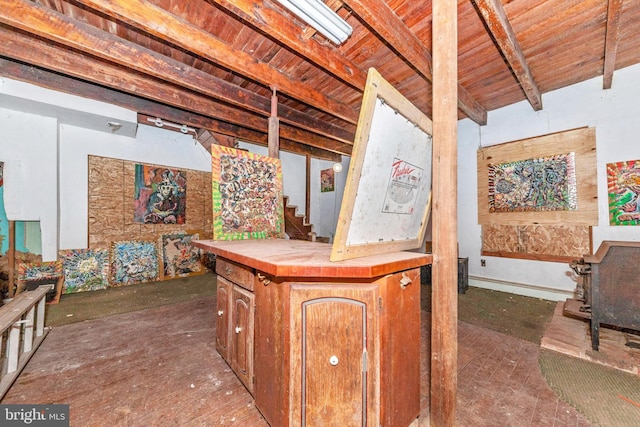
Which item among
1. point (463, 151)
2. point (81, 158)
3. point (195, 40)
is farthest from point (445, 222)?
point (81, 158)

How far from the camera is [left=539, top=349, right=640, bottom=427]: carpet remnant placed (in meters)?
1.47

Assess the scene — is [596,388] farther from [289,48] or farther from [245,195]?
[289,48]

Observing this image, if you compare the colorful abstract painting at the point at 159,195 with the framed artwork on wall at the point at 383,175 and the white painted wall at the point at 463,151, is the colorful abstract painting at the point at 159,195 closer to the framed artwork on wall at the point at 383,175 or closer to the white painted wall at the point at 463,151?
the white painted wall at the point at 463,151

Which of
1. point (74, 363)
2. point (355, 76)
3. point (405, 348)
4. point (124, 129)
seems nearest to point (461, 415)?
point (405, 348)

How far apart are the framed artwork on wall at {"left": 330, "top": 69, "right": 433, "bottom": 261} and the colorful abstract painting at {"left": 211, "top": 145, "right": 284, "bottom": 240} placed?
1409 mm

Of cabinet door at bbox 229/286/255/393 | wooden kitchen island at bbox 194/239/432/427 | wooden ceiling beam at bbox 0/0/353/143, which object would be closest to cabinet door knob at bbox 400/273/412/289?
wooden kitchen island at bbox 194/239/432/427

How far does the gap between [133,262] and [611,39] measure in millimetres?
7405

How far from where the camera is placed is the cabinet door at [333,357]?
46.1 inches

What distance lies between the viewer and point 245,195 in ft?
7.65

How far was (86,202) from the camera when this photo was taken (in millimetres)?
4223

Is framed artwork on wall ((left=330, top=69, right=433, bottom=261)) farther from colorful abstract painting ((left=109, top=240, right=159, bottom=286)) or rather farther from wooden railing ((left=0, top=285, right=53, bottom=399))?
colorful abstract painting ((left=109, top=240, right=159, bottom=286))

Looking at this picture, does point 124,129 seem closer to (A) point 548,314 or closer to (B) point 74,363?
(B) point 74,363

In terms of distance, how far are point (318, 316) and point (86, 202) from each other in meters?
5.12

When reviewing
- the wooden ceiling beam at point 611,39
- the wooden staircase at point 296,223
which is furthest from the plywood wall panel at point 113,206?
the wooden ceiling beam at point 611,39
